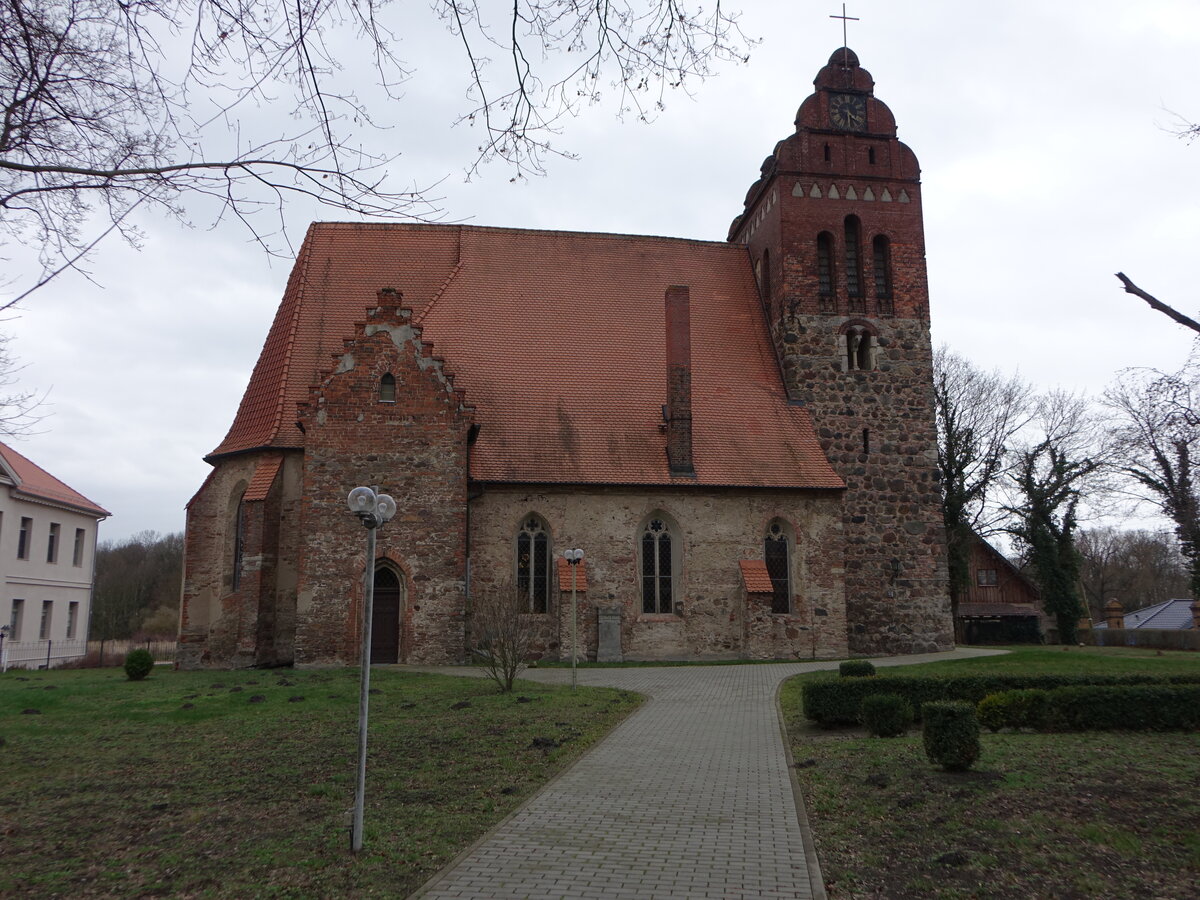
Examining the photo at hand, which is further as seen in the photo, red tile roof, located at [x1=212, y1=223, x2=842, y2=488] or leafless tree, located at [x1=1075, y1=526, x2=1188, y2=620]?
leafless tree, located at [x1=1075, y1=526, x2=1188, y2=620]

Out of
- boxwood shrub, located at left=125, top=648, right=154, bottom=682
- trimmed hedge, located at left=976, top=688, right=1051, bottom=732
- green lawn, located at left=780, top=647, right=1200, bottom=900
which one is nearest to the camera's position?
green lawn, located at left=780, top=647, right=1200, bottom=900

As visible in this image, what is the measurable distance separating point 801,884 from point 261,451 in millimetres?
19010

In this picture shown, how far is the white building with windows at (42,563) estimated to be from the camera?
29.9 m

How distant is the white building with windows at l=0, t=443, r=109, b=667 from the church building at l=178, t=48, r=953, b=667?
471 inches

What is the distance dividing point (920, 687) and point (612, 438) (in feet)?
39.5

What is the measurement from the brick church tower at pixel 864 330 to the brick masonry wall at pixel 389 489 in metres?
10.7

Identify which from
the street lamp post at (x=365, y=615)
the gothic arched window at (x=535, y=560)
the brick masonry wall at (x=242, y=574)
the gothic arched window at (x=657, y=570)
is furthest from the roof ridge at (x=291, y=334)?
the street lamp post at (x=365, y=615)

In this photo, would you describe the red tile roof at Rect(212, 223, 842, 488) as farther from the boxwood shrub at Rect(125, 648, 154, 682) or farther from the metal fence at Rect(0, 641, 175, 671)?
the metal fence at Rect(0, 641, 175, 671)

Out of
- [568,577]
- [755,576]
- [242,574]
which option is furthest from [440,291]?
[755,576]

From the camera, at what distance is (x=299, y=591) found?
20.5m

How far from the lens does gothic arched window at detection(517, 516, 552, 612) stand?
2284 cm

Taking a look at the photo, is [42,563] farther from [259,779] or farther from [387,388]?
[259,779]

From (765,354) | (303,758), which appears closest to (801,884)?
(303,758)

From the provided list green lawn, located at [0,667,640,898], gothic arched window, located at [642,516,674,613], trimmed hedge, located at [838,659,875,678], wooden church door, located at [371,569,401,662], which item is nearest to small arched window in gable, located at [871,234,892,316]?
gothic arched window, located at [642,516,674,613]
